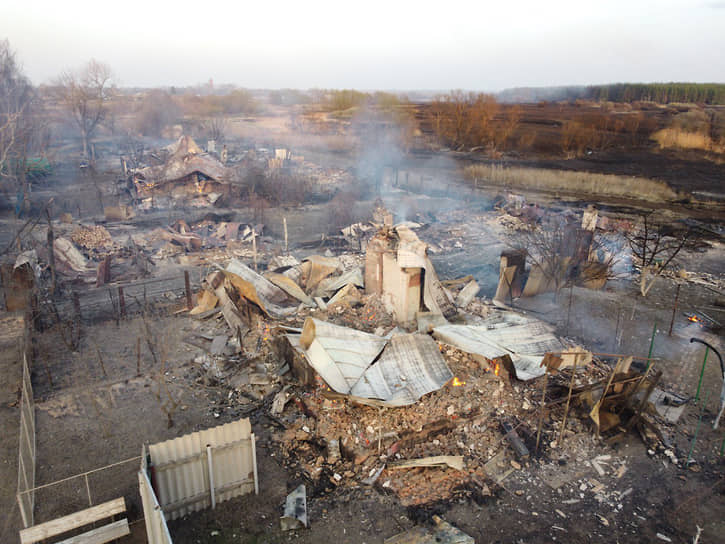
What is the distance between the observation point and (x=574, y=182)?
27.4 m

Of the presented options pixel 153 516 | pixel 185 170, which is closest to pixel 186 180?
pixel 185 170

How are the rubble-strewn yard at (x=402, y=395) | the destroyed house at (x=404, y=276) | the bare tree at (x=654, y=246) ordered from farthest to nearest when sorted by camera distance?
the bare tree at (x=654, y=246) → the destroyed house at (x=404, y=276) → the rubble-strewn yard at (x=402, y=395)

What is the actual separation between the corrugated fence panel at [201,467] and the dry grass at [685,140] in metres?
38.3

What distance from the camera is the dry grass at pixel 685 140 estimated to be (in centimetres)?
3319

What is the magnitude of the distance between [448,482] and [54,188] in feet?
89.5

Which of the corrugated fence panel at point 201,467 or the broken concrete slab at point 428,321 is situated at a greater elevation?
the broken concrete slab at point 428,321

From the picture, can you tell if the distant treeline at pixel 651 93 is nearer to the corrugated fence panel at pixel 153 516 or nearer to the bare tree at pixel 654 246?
the bare tree at pixel 654 246

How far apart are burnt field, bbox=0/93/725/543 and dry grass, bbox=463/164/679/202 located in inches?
319

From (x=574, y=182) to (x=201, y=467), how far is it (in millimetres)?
27119

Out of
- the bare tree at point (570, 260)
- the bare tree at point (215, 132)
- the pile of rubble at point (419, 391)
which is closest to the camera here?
the pile of rubble at point (419, 391)

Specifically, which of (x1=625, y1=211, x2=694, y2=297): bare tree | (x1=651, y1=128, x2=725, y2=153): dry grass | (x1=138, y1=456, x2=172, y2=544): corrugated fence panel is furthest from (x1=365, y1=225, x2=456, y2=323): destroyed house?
(x1=651, y1=128, x2=725, y2=153): dry grass

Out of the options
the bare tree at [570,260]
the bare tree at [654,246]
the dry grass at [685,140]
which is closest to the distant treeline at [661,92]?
the dry grass at [685,140]

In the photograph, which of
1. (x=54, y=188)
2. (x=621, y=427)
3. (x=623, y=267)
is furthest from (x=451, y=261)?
(x=54, y=188)

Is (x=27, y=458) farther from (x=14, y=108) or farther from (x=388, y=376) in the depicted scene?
(x=14, y=108)
